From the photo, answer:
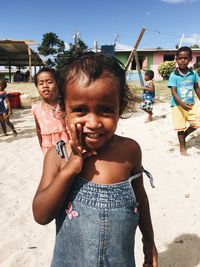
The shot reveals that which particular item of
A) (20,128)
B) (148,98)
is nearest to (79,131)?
(148,98)

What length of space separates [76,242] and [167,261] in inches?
59.9

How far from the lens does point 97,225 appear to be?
1265 mm

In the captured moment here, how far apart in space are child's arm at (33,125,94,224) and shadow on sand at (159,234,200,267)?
63.1 inches

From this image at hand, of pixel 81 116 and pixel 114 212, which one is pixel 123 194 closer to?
pixel 114 212

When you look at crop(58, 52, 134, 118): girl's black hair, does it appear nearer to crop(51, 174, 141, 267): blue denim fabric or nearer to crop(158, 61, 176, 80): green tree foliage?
crop(51, 174, 141, 267): blue denim fabric

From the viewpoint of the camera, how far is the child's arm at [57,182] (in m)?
1.19

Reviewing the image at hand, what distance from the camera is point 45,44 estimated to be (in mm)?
30422

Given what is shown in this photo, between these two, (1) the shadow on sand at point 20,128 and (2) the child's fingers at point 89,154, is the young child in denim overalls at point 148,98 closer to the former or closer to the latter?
(1) the shadow on sand at point 20,128

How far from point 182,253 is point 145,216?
133 cm

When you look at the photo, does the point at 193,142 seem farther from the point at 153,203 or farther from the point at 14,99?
the point at 14,99

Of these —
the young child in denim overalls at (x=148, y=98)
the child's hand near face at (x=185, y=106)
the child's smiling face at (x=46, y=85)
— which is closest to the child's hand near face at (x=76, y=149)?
the child's smiling face at (x=46, y=85)

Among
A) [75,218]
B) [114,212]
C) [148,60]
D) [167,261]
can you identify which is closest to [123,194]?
[114,212]

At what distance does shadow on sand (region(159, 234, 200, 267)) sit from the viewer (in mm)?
2514

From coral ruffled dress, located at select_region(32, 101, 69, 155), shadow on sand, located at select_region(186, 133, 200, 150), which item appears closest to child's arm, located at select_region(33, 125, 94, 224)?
coral ruffled dress, located at select_region(32, 101, 69, 155)
